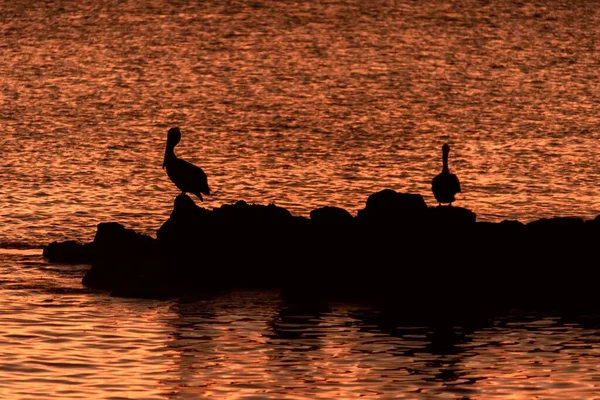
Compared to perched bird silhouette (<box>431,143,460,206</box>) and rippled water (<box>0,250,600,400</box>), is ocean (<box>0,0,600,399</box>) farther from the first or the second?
perched bird silhouette (<box>431,143,460,206</box>)

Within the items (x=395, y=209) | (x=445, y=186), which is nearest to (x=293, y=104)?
(x=445, y=186)

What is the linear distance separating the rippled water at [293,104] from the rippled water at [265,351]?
28.5 feet

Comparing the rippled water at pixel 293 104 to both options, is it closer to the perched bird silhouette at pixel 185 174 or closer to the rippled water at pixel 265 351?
the perched bird silhouette at pixel 185 174

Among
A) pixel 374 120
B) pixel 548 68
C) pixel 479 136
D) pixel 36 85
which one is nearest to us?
pixel 479 136

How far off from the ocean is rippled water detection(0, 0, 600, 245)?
6.3 inches

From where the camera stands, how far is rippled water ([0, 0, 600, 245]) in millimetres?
45031

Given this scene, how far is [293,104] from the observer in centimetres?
6594

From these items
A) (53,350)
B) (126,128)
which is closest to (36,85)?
(126,128)

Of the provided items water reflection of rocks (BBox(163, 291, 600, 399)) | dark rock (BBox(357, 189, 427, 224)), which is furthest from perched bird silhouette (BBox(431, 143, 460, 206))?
water reflection of rocks (BBox(163, 291, 600, 399))

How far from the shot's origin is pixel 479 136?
187 ft

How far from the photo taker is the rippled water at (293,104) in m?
45.0

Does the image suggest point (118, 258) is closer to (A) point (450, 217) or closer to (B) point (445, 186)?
(A) point (450, 217)

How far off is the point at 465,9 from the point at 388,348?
249 ft

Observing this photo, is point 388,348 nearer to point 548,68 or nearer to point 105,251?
point 105,251
